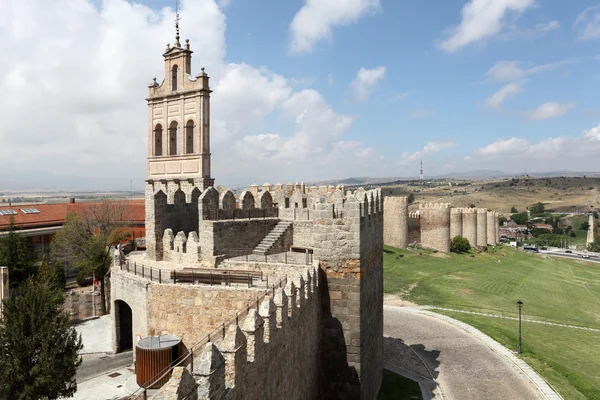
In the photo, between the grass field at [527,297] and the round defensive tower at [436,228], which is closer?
the grass field at [527,297]

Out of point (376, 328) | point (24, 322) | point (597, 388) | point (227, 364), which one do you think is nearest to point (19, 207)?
point (24, 322)

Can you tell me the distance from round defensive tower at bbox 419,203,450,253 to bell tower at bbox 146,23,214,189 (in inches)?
1487

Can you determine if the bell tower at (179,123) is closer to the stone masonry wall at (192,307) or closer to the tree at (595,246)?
the stone masonry wall at (192,307)

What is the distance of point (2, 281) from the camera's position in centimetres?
2016

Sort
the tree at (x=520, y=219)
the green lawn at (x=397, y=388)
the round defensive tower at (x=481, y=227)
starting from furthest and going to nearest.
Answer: the tree at (x=520, y=219) < the round defensive tower at (x=481, y=227) < the green lawn at (x=397, y=388)

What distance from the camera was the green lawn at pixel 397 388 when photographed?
14.2 m

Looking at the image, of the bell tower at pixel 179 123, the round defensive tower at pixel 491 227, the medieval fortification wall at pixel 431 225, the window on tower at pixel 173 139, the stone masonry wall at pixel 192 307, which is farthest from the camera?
the round defensive tower at pixel 491 227

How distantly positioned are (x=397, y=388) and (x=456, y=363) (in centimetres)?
416

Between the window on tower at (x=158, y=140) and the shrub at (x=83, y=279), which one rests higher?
the window on tower at (x=158, y=140)

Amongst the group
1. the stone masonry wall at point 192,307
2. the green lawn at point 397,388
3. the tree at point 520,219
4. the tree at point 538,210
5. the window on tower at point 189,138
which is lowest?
the tree at point 520,219

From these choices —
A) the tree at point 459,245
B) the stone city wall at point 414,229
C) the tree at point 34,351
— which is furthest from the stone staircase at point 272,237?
the tree at point 459,245

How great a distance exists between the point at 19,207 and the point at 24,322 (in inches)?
1268

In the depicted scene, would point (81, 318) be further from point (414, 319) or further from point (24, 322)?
point (414, 319)

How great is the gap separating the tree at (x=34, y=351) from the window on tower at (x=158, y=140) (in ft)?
33.2
